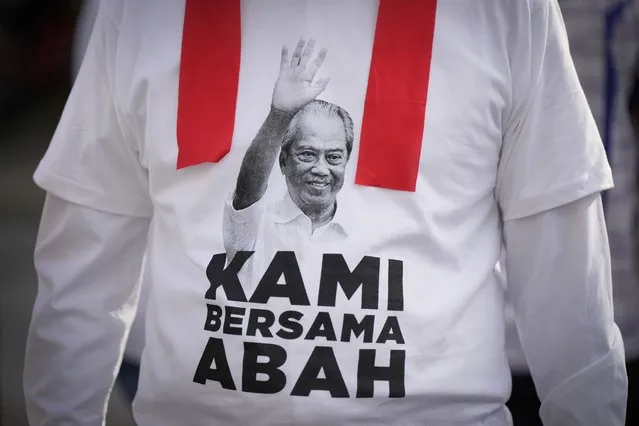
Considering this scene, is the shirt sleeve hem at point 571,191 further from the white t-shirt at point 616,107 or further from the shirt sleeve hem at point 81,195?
the white t-shirt at point 616,107

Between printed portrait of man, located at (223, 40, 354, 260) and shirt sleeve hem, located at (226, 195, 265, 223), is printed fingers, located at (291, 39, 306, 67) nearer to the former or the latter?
printed portrait of man, located at (223, 40, 354, 260)

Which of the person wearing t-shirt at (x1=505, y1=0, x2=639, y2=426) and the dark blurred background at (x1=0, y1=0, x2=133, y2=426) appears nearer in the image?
the person wearing t-shirt at (x1=505, y1=0, x2=639, y2=426)

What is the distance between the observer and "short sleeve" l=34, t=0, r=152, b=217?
6.62 ft

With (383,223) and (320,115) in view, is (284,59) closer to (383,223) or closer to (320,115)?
(320,115)

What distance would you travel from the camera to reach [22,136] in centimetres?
1510

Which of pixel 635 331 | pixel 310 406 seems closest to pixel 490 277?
pixel 310 406

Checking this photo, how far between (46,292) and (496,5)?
1.09 m

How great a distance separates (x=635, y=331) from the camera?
2.92 metres

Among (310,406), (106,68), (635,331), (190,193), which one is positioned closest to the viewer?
(310,406)

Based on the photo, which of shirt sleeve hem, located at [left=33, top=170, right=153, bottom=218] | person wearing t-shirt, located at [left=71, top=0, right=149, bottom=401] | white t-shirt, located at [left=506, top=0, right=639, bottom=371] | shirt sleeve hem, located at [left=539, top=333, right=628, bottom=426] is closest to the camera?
shirt sleeve hem, located at [left=539, top=333, right=628, bottom=426]

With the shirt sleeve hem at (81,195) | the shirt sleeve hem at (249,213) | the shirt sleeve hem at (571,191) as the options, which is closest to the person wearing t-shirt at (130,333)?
the shirt sleeve hem at (81,195)

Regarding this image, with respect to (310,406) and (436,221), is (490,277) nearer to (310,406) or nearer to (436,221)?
(436,221)

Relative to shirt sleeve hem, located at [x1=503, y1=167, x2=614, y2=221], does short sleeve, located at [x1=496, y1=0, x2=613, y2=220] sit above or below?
above

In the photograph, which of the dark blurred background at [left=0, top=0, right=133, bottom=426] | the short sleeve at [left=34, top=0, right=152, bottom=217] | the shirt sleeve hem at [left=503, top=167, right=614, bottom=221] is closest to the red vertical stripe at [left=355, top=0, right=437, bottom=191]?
the shirt sleeve hem at [left=503, top=167, right=614, bottom=221]
